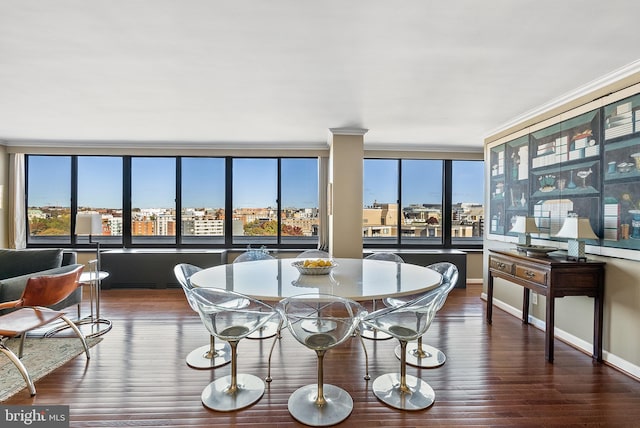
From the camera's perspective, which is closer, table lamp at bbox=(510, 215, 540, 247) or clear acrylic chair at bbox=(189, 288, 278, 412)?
clear acrylic chair at bbox=(189, 288, 278, 412)

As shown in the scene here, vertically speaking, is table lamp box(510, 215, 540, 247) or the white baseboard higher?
table lamp box(510, 215, 540, 247)

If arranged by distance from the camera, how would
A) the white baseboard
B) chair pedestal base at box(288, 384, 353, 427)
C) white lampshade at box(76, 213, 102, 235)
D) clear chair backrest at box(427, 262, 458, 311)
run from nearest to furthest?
1. chair pedestal base at box(288, 384, 353, 427)
2. clear chair backrest at box(427, 262, 458, 311)
3. the white baseboard
4. white lampshade at box(76, 213, 102, 235)

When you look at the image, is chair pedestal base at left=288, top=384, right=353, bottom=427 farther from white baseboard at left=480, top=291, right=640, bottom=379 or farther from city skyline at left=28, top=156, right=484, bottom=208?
city skyline at left=28, top=156, right=484, bottom=208

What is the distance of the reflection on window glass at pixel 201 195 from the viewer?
5.91 metres

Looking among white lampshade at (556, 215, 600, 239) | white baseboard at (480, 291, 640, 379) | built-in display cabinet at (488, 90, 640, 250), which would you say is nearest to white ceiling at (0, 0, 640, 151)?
built-in display cabinet at (488, 90, 640, 250)

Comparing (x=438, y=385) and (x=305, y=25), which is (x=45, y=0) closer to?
(x=305, y=25)

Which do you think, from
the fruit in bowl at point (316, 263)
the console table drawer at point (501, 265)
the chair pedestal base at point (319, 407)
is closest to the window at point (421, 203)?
the console table drawer at point (501, 265)

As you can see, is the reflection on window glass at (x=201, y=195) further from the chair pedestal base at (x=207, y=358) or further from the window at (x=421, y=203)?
the chair pedestal base at (x=207, y=358)

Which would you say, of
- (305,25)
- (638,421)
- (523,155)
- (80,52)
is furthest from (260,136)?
Answer: (638,421)

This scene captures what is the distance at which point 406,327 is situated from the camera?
221 centimetres

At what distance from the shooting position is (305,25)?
2.04 metres

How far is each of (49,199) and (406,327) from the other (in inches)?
261

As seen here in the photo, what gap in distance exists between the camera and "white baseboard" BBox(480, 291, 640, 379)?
2580mm

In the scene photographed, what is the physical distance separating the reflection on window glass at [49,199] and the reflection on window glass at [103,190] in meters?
0.25
